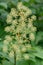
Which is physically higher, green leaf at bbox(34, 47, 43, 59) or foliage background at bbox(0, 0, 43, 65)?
foliage background at bbox(0, 0, 43, 65)

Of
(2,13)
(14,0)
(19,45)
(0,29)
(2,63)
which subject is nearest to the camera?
(19,45)

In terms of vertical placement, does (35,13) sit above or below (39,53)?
above

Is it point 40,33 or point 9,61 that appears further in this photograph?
point 40,33

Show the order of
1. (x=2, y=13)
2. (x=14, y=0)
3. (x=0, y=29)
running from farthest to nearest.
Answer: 1. (x=14, y=0)
2. (x=2, y=13)
3. (x=0, y=29)

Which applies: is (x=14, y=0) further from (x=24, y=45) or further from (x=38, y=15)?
(x=24, y=45)

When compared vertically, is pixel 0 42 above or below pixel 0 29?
below

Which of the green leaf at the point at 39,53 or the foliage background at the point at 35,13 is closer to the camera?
the green leaf at the point at 39,53

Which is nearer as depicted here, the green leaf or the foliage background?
the green leaf

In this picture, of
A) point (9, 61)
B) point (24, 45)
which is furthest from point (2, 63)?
point (24, 45)

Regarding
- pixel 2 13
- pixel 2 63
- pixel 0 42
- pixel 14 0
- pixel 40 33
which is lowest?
pixel 2 63

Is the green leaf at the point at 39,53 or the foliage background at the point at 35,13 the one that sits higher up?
the foliage background at the point at 35,13

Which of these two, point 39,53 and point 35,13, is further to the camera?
point 35,13
